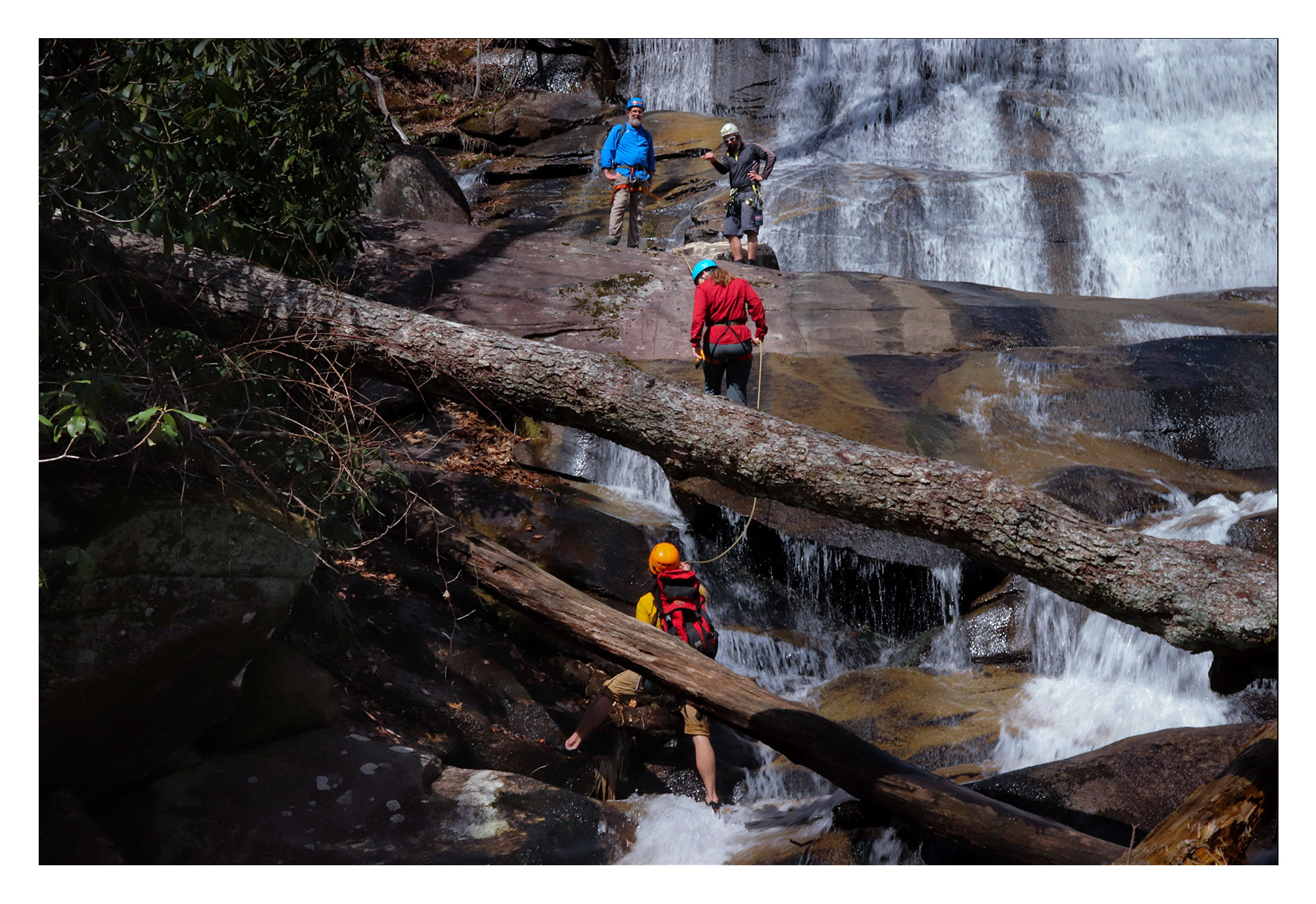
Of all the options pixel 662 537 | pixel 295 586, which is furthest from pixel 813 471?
pixel 662 537

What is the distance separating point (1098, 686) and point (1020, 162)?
33.4ft

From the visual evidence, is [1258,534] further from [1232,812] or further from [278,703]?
[278,703]

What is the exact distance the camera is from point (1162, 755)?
4.76 metres

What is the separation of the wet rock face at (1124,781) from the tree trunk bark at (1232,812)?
114cm

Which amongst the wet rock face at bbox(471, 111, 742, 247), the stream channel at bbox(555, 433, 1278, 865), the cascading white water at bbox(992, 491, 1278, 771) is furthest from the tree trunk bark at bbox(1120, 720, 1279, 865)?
the wet rock face at bbox(471, 111, 742, 247)

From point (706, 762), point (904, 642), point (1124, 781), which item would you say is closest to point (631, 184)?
point (904, 642)

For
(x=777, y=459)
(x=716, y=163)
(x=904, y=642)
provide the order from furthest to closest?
1. (x=716, y=163)
2. (x=904, y=642)
3. (x=777, y=459)

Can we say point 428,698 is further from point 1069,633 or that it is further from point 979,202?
point 979,202

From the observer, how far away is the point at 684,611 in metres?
5.16

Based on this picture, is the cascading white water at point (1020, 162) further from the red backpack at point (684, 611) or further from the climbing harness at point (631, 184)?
the red backpack at point (684, 611)

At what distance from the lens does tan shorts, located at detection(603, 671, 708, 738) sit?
5090 millimetres

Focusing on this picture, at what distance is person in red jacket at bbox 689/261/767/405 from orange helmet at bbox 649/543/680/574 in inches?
63.7

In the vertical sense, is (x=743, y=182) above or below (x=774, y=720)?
above

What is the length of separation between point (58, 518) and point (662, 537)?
4726 millimetres
